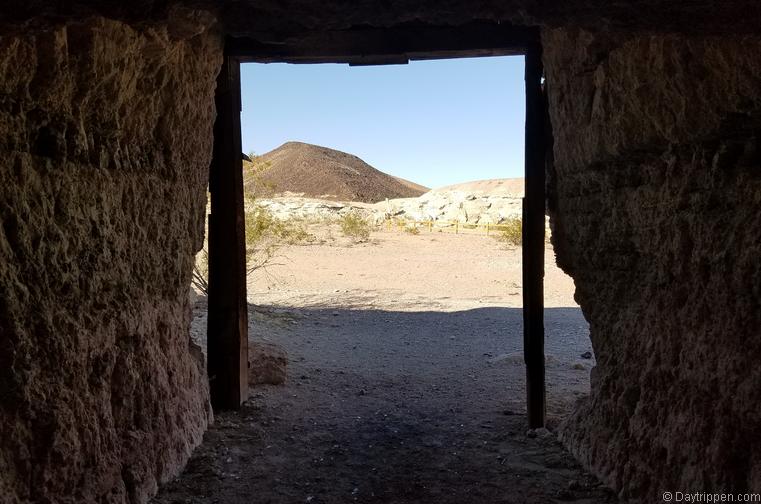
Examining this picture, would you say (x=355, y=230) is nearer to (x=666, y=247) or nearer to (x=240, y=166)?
(x=240, y=166)

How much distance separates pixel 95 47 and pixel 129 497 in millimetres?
2357

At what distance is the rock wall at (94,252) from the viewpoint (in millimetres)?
2717

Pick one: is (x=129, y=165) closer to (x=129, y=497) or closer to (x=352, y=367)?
(x=129, y=497)

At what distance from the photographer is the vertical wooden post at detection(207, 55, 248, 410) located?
569 centimetres

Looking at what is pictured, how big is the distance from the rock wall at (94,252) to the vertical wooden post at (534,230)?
2515 mm

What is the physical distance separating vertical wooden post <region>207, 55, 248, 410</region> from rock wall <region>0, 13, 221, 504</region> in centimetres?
118

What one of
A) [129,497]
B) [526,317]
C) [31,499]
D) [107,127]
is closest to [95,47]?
[107,127]

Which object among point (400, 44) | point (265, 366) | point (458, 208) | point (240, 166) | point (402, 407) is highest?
point (400, 44)

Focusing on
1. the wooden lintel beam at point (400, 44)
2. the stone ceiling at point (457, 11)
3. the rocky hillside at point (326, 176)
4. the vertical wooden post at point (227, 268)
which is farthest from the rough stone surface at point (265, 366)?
the rocky hillside at point (326, 176)

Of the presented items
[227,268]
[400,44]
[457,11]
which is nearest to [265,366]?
[227,268]

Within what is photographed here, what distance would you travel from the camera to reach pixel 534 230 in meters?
5.27

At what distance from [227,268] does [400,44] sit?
8.05 ft

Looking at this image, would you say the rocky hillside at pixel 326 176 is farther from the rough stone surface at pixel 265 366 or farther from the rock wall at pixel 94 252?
the rock wall at pixel 94 252

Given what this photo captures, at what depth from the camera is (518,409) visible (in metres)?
5.94
